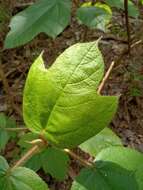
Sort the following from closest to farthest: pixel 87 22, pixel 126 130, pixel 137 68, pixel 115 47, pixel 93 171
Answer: pixel 93 171, pixel 87 22, pixel 126 130, pixel 137 68, pixel 115 47

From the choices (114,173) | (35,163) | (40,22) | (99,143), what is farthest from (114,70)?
(114,173)

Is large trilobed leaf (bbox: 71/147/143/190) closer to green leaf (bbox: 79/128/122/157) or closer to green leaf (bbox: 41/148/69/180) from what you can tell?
green leaf (bbox: 79/128/122/157)

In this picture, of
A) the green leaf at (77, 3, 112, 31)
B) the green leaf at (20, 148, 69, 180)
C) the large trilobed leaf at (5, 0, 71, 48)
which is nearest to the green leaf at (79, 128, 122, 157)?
the green leaf at (20, 148, 69, 180)

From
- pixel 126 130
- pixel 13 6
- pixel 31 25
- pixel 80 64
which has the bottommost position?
pixel 126 130

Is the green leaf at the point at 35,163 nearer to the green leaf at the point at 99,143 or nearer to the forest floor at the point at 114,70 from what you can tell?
the green leaf at the point at 99,143

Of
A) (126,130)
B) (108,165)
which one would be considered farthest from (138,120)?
(108,165)

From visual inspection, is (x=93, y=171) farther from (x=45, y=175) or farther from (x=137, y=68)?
(x=137, y=68)

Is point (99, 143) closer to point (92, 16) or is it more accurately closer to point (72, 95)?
point (72, 95)

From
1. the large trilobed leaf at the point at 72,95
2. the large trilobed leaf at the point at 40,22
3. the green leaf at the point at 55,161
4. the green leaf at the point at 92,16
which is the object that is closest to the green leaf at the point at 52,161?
the green leaf at the point at 55,161
